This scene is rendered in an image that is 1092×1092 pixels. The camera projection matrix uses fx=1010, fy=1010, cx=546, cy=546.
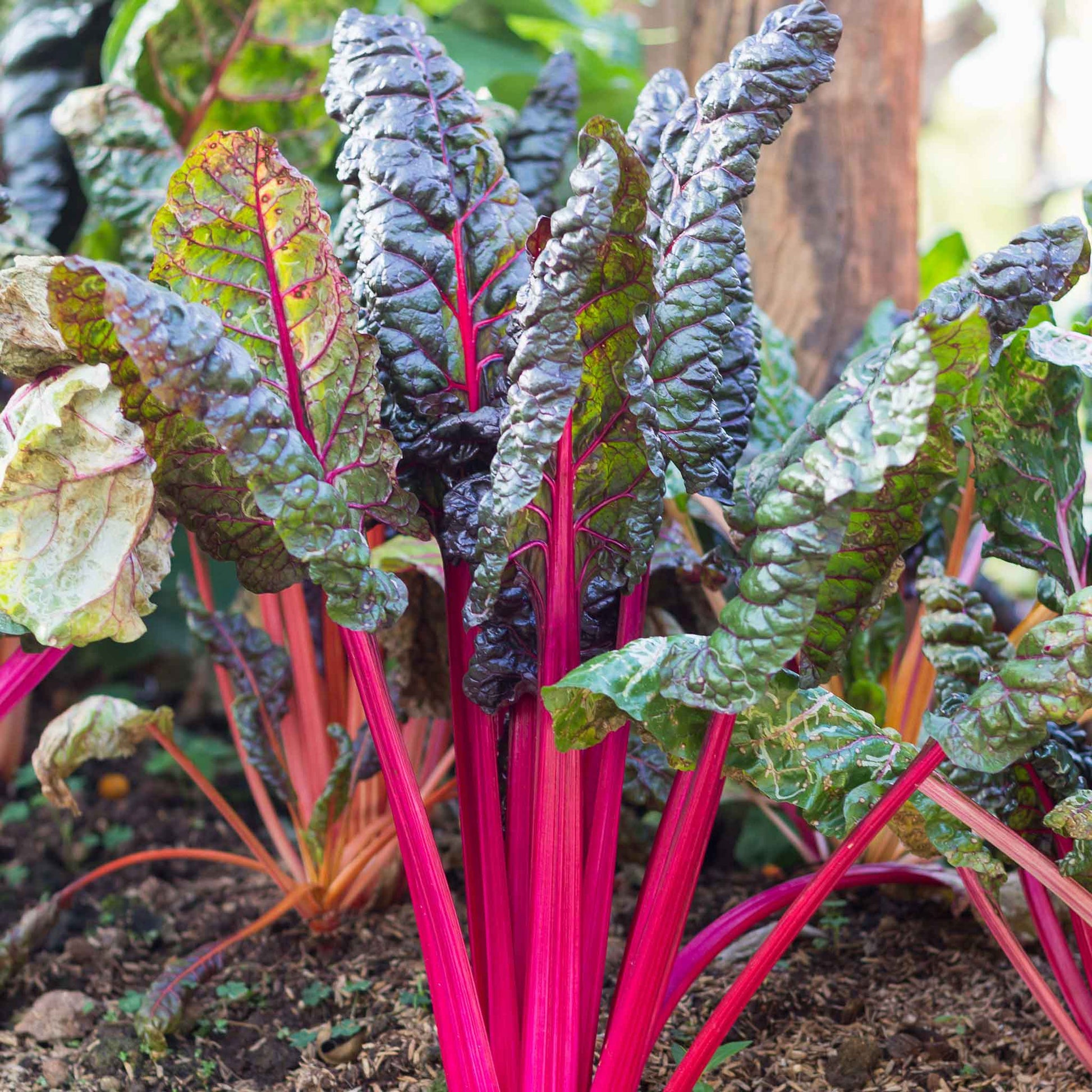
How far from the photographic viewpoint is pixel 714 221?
3.07 ft

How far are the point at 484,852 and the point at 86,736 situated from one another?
0.62m

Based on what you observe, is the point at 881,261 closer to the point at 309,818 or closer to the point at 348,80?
the point at 348,80

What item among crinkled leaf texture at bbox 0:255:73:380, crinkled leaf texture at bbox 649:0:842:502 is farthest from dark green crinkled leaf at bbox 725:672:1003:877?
crinkled leaf texture at bbox 0:255:73:380

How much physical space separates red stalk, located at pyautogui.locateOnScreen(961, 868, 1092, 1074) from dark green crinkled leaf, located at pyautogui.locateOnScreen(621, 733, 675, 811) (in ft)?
1.15

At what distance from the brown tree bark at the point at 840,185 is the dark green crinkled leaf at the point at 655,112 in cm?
73

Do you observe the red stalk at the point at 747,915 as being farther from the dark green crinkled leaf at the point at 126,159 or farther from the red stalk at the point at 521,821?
the dark green crinkled leaf at the point at 126,159

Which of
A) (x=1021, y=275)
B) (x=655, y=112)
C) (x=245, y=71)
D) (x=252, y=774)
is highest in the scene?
(x=245, y=71)

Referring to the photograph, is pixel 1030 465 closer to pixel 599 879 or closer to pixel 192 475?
pixel 599 879

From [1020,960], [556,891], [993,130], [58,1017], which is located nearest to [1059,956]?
[1020,960]

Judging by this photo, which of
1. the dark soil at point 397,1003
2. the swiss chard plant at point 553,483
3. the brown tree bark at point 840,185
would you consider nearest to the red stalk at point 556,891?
the swiss chard plant at point 553,483

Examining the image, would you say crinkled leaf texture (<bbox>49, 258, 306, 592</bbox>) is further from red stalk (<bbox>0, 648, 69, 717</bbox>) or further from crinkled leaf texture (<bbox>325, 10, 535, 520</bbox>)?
red stalk (<bbox>0, 648, 69, 717</bbox>)

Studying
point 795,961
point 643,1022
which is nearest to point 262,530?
point 643,1022

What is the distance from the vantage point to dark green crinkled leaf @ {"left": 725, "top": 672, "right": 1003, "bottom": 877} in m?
0.91

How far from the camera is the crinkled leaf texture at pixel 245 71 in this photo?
1.83 metres
